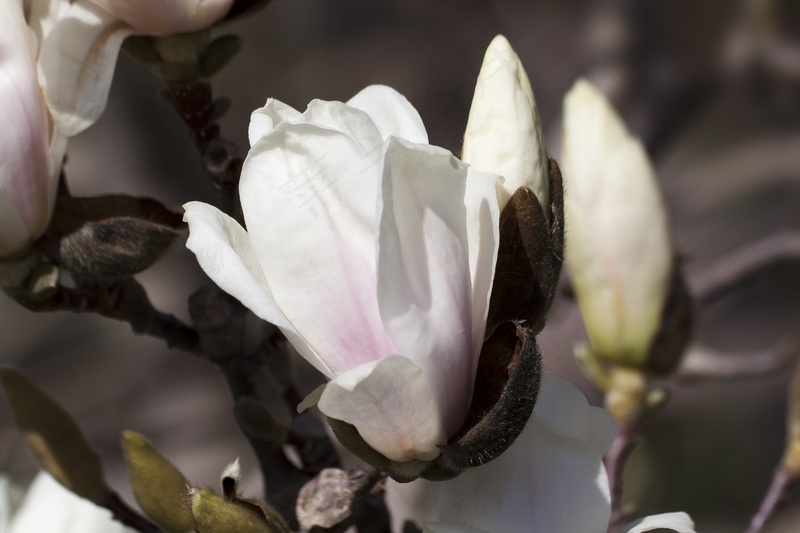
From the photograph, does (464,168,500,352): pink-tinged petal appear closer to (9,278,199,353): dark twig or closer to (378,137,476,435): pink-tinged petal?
(378,137,476,435): pink-tinged petal

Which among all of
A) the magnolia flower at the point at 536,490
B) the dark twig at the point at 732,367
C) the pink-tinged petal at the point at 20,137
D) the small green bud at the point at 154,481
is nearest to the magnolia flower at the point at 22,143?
the pink-tinged petal at the point at 20,137

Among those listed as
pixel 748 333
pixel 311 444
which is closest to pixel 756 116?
pixel 748 333

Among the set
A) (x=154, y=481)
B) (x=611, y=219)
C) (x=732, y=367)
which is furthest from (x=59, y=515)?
(x=732, y=367)

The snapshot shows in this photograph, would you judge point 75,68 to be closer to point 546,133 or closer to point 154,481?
point 154,481

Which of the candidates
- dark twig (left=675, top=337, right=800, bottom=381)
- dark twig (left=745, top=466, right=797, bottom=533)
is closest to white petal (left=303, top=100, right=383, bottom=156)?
dark twig (left=745, top=466, right=797, bottom=533)

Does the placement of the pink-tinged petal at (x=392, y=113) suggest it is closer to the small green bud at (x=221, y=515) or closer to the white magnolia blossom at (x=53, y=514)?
the small green bud at (x=221, y=515)

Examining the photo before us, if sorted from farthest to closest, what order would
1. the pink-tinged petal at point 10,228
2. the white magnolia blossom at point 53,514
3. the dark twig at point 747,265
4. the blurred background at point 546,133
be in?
the blurred background at point 546,133 → the dark twig at point 747,265 → the white magnolia blossom at point 53,514 → the pink-tinged petal at point 10,228
